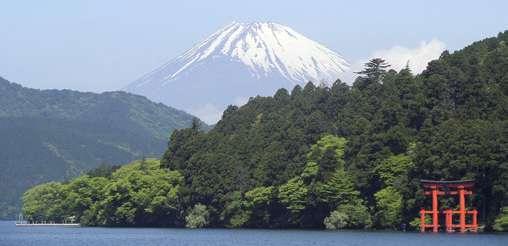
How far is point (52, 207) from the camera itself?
164250 millimetres

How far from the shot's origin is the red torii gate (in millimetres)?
94562

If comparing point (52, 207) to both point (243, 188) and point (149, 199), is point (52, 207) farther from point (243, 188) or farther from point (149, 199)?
point (243, 188)

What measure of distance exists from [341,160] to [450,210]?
1707 cm

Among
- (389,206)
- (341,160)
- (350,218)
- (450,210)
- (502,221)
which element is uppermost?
(341,160)

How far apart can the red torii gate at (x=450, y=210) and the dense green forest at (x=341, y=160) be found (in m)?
1.11

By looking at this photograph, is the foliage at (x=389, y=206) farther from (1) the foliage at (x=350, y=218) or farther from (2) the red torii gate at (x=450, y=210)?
(2) the red torii gate at (x=450, y=210)

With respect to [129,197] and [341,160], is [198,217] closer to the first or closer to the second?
[129,197]

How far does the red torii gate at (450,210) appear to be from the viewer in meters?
94.6

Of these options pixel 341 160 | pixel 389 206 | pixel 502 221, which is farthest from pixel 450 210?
pixel 341 160

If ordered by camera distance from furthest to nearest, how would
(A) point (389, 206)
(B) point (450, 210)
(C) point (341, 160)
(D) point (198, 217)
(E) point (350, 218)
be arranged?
(D) point (198, 217) → (C) point (341, 160) → (E) point (350, 218) → (A) point (389, 206) → (B) point (450, 210)

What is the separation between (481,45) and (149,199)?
37.9 metres

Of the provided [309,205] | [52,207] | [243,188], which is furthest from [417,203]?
[52,207]

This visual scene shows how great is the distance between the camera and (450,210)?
320 ft

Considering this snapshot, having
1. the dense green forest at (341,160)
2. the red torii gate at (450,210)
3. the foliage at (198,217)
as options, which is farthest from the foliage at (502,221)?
the foliage at (198,217)
